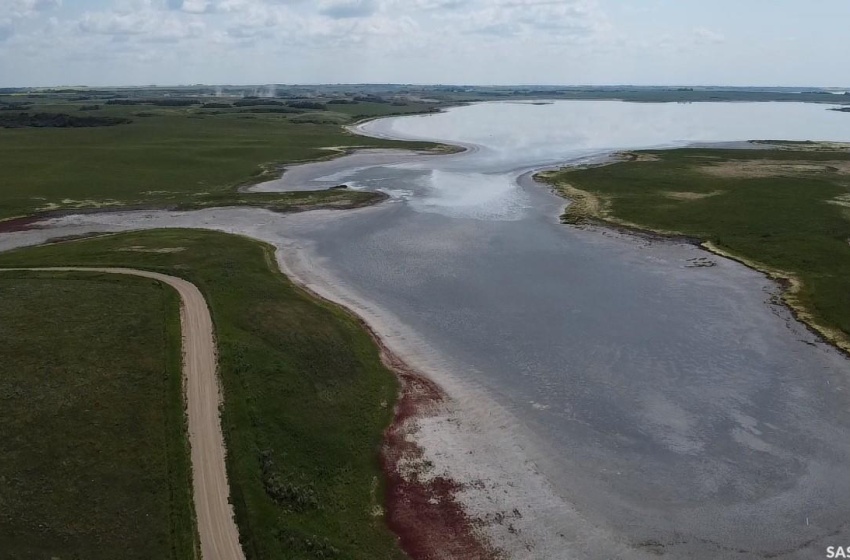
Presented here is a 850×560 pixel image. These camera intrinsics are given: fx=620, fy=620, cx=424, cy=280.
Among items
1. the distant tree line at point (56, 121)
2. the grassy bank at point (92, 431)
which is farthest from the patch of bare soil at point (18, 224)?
the distant tree line at point (56, 121)

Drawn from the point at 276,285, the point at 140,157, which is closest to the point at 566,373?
the point at 276,285

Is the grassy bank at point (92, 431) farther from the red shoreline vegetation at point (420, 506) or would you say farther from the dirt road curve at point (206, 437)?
the red shoreline vegetation at point (420, 506)

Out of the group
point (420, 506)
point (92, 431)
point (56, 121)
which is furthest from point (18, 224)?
point (56, 121)

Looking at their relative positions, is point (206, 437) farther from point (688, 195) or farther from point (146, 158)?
point (146, 158)

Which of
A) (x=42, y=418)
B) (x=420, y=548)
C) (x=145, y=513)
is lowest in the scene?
(x=420, y=548)

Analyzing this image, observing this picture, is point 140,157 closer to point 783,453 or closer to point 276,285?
point 276,285

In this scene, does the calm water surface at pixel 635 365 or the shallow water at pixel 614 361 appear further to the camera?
the calm water surface at pixel 635 365
